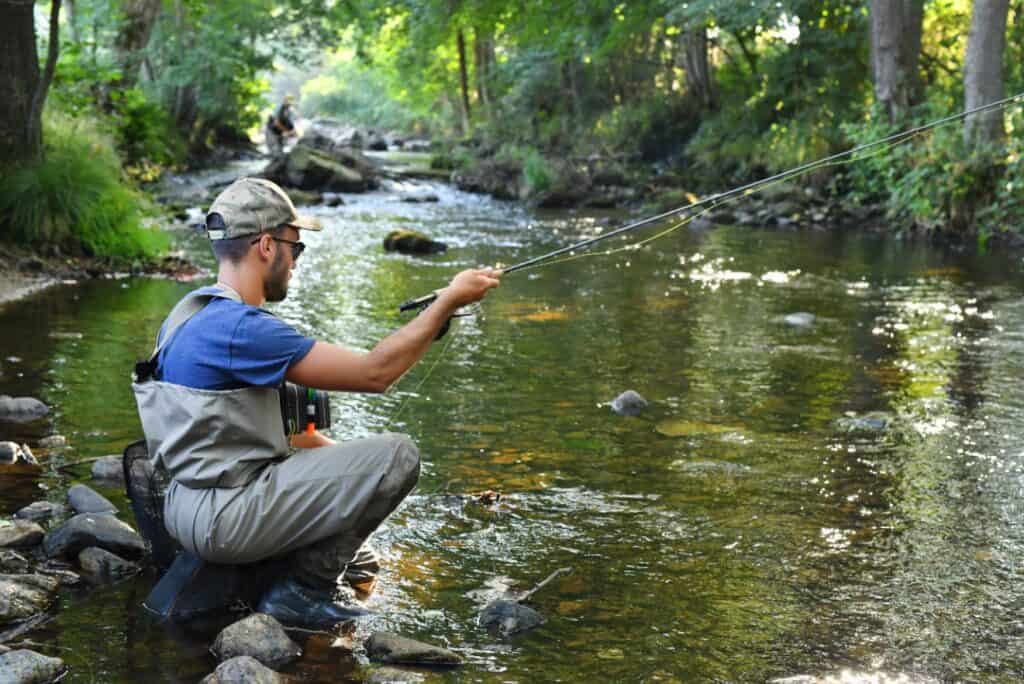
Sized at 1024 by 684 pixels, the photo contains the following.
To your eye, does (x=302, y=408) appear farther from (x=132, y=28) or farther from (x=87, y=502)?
(x=132, y=28)

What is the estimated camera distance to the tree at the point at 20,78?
9.91m

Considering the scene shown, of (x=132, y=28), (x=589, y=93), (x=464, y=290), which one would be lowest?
(x=464, y=290)

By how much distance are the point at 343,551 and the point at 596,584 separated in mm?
903

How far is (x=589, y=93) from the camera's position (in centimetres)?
2886

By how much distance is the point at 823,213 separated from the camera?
1847 cm

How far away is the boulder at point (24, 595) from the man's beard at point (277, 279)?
44.2 inches

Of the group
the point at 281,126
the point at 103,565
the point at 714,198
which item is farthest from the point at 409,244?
the point at 281,126

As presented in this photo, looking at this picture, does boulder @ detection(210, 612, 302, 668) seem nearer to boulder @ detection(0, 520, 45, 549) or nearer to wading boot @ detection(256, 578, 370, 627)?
wading boot @ detection(256, 578, 370, 627)

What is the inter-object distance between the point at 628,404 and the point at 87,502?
300 centimetres

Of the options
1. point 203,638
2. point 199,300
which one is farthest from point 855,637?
point 199,300

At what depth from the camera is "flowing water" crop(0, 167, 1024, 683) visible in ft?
Answer: 12.1

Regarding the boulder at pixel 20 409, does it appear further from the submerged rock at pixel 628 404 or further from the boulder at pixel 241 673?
the boulder at pixel 241 673

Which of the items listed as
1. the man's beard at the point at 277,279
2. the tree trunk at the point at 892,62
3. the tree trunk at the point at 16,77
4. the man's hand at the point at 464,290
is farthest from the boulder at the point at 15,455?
the tree trunk at the point at 892,62

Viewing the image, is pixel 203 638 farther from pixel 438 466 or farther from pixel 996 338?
pixel 996 338
